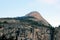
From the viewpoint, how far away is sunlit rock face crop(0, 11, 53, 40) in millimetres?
24562

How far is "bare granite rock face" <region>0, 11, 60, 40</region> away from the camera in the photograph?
24547 mm

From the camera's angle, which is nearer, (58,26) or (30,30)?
(30,30)

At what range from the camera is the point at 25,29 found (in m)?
24.8

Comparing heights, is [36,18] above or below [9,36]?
above

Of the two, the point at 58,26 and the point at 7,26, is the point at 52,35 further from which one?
the point at 7,26

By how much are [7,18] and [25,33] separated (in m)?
3.57

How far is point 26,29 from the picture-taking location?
24797 mm

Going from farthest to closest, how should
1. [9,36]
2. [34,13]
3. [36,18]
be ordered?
[34,13]
[36,18]
[9,36]

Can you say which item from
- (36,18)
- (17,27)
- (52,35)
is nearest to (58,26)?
(52,35)

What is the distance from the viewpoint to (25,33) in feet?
80.6

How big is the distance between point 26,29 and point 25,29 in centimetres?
11

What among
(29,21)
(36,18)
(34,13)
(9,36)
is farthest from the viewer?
(34,13)

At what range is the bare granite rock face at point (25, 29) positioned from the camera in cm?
2455

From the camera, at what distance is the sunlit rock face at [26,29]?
80.6 ft
